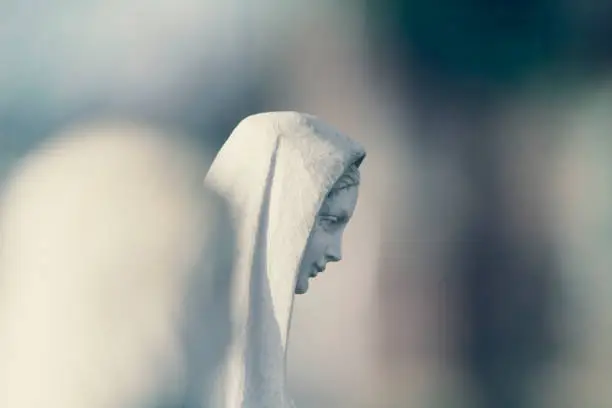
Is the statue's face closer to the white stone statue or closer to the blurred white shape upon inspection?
the white stone statue

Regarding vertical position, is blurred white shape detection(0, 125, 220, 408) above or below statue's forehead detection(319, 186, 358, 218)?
below

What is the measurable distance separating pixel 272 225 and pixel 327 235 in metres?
0.09

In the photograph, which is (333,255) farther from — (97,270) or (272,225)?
(97,270)

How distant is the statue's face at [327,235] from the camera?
87 cm

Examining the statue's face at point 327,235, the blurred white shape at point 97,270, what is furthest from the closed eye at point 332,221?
the blurred white shape at point 97,270

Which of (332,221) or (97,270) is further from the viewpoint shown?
(332,221)

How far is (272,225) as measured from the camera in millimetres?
817

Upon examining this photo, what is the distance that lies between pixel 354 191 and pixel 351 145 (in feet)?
0.14

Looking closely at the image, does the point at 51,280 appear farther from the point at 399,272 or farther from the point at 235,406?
the point at 399,272

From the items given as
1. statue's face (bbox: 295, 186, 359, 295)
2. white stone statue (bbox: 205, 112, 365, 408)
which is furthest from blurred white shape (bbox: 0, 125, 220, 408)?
statue's face (bbox: 295, 186, 359, 295)

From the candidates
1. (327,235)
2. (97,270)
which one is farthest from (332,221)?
(97,270)

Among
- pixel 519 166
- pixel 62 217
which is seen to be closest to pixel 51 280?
pixel 62 217

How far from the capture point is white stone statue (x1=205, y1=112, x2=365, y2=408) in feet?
2.54

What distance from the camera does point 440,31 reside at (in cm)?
249
